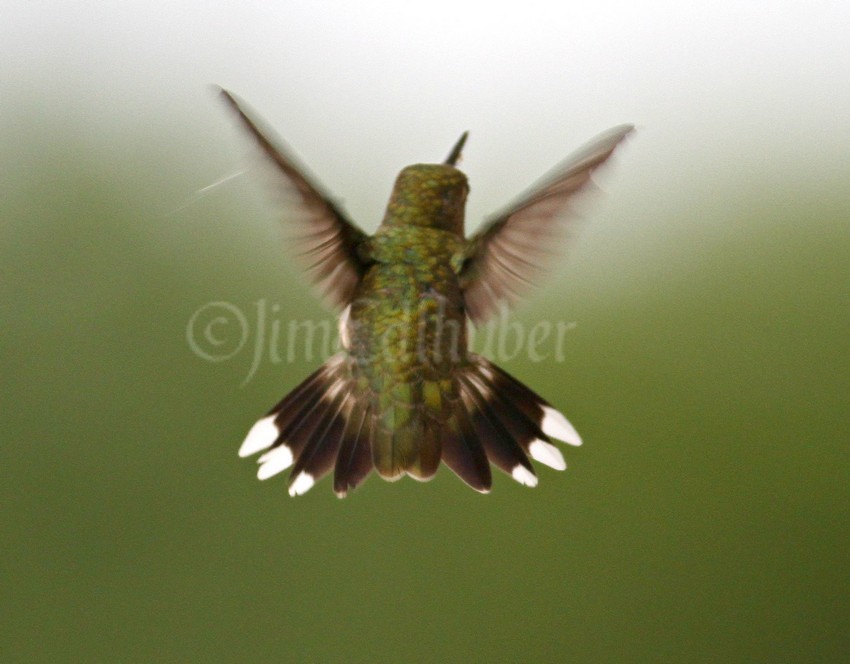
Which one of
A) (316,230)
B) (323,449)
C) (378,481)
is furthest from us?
(378,481)

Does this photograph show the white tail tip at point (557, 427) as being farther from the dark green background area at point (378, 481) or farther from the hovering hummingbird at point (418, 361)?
the dark green background area at point (378, 481)

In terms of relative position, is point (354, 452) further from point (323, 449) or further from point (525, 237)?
point (525, 237)

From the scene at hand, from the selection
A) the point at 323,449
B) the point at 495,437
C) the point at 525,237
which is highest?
the point at 525,237

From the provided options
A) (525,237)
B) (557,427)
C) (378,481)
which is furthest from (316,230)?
(378,481)

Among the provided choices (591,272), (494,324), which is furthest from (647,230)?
(494,324)

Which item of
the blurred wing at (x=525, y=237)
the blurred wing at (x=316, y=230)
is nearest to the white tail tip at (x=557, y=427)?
the blurred wing at (x=525, y=237)

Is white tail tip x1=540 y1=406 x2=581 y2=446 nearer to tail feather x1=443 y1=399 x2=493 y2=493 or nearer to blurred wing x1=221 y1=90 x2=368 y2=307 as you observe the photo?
tail feather x1=443 y1=399 x2=493 y2=493

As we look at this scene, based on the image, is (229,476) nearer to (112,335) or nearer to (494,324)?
(112,335)

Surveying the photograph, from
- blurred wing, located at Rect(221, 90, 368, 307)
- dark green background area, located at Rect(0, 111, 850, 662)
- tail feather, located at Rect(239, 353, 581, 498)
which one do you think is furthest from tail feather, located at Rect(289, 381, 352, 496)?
dark green background area, located at Rect(0, 111, 850, 662)
